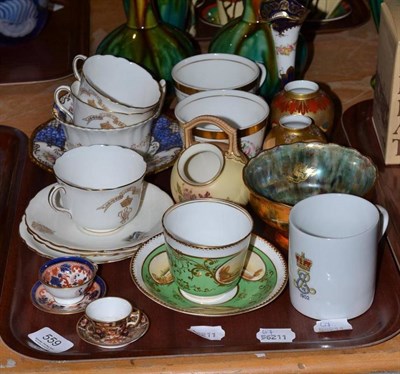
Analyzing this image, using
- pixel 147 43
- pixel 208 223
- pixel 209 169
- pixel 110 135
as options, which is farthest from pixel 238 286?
pixel 147 43

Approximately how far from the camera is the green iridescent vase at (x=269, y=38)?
1.31 m

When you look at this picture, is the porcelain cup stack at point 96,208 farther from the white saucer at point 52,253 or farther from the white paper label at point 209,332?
the white paper label at point 209,332

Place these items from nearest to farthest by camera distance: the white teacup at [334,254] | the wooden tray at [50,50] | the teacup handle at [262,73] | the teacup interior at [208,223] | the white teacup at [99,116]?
the white teacup at [334,254] → the teacup interior at [208,223] → the white teacup at [99,116] → the teacup handle at [262,73] → the wooden tray at [50,50]

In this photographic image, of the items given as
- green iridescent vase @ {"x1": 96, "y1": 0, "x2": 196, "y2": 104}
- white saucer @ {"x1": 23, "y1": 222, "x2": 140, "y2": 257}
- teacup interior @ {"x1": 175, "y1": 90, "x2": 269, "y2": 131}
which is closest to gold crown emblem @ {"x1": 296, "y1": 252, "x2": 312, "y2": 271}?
white saucer @ {"x1": 23, "y1": 222, "x2": 140, "y2": 257}

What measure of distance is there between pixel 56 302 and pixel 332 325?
0.30 metres

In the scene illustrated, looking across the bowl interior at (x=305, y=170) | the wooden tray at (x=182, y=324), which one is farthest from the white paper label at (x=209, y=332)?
the bowl interior at (x=305, y=170)

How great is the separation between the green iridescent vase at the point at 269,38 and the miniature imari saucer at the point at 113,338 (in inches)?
20.2

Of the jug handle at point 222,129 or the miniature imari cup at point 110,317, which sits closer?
the miniature imari cup at point 110,317

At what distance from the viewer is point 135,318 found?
0.99m

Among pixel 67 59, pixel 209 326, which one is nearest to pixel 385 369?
pixel 209 326

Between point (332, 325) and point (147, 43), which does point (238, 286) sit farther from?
point (147, 43)

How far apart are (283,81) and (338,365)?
558mm

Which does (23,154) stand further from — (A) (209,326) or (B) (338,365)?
(B) (338,365)

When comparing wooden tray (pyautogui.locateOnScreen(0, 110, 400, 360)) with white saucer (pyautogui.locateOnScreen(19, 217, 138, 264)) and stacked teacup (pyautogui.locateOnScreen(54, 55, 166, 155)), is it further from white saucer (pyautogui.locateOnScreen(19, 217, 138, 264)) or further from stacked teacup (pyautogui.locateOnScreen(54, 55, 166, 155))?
stacked teacup (pyautogui.locateOnScreen(54, 55, 166, 155))
